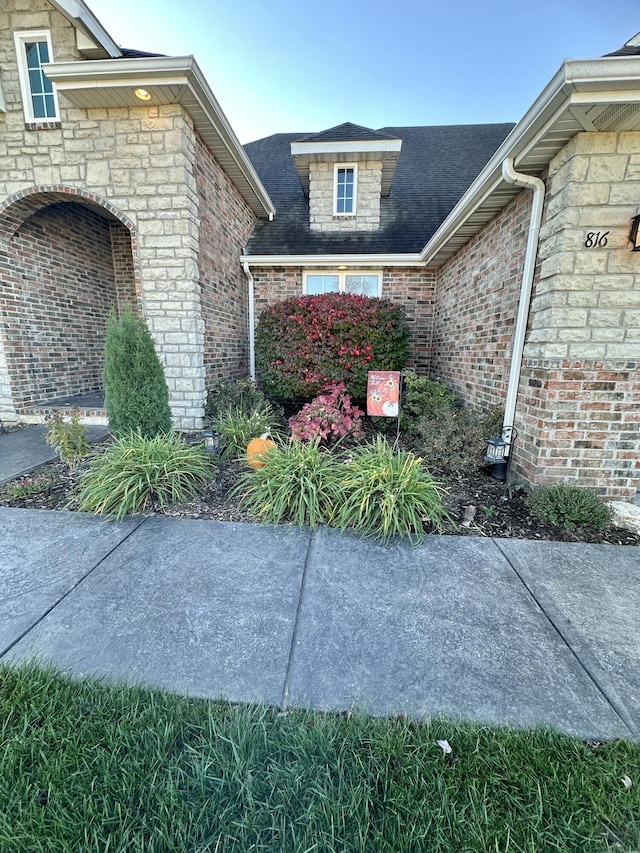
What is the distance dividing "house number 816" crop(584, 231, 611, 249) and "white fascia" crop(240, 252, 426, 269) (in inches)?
157

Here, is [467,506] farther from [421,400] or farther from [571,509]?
[421,400]

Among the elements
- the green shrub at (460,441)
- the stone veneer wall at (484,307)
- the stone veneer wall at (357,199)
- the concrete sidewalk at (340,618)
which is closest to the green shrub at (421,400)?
the stone veneer wall at (484,307)

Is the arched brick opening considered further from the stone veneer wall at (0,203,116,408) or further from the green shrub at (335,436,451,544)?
the green shrub at (335,436,451,544)

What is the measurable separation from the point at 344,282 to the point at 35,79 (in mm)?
5246

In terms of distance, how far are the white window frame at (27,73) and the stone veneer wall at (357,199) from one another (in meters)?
4.33

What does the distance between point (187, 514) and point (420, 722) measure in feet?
7.81

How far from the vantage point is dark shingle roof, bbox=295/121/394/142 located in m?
6.87

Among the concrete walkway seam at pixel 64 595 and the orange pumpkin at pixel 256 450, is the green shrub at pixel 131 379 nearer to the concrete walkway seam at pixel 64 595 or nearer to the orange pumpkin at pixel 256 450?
the orange pumpkin at pixel 256 450

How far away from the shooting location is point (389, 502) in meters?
2.89

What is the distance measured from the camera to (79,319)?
6.88 metres

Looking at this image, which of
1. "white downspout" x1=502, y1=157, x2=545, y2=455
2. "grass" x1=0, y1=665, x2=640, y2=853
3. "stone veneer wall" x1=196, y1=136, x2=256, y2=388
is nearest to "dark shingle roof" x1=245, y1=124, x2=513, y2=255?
"stone veneer wall" x1=196, y1=136, x2=256, y2=388

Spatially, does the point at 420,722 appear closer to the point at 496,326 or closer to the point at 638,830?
the point at 638,830

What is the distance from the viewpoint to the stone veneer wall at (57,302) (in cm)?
564

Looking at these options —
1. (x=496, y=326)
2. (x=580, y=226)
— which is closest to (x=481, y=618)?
(x=580, y=226)
